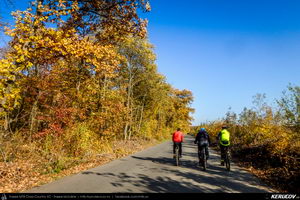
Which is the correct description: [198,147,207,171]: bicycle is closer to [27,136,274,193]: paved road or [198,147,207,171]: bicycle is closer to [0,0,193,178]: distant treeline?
[27,136,274,193]: paved road

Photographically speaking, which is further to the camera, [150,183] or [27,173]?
[27,173]

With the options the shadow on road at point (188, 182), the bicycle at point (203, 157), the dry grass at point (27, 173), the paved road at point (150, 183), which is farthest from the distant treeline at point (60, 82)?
the bicycle at point (203, 157)

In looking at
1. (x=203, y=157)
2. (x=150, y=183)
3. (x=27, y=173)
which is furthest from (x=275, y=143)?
(x=27, y=173)

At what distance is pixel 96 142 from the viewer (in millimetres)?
12203

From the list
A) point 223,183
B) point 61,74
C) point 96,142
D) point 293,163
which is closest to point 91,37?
point 61,74

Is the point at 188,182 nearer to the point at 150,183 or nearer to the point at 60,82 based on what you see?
the point at 150,183

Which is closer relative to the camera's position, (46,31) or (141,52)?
(46,31)

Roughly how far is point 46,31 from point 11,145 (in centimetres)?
512

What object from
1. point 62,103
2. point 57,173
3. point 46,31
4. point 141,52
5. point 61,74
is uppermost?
point 141,52

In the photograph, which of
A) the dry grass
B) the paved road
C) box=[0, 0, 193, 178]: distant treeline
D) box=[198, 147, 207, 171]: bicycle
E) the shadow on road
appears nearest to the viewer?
the paved road

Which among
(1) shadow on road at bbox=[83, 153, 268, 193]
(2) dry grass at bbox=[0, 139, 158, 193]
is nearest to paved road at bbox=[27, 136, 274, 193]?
(1) shadow on road at bbox=[83, 153, 268, 193]

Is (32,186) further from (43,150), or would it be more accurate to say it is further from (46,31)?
(46,31)

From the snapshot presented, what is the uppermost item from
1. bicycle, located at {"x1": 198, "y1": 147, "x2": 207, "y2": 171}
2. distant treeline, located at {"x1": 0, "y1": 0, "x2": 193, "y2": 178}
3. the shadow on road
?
distant treeline, located at {"x1": 0, "y1": 0, "x2": 193, "y2": 178}

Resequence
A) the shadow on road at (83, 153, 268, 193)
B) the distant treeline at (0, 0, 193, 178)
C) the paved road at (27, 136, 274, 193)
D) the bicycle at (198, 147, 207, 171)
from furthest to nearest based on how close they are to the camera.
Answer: the bicycle at (198, 147, 207, 171) < the distant treeline at (0, 0, 193, 178) < the shadow on road at (83, 153, 268, 193) < the paved road at (27, 136, 274, 193)
